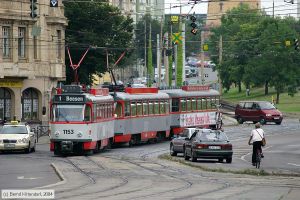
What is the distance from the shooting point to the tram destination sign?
156ft

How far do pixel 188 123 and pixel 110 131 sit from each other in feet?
43.7

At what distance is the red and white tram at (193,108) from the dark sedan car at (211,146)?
20665mm

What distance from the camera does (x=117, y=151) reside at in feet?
173

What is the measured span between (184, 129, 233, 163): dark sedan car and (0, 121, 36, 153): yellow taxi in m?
9.94

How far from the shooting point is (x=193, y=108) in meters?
66.9

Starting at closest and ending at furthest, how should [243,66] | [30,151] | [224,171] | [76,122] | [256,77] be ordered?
[224,171]
[76,122]
[30,151]
[256,77]
[243,66]

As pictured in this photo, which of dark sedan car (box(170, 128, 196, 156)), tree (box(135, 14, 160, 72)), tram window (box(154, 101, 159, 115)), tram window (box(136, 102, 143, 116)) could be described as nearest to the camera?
dark sedan car (box(170, 128, 196, 156))

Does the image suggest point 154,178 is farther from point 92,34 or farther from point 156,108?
point 92,34

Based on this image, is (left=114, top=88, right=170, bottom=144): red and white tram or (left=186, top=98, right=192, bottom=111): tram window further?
(left=186, top=98, right=192, bottom=111): tram window

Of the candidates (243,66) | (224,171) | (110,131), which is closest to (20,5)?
(110,131)

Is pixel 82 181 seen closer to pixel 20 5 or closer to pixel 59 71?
pixel 20 5

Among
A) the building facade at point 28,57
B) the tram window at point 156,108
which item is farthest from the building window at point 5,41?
the tram window at point 156,108

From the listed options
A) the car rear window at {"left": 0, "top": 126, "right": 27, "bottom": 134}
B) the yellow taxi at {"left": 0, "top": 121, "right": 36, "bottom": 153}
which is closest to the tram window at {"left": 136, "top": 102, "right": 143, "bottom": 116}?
the yellow taxi at {"left": 0, "top": 121, "right": 36, "bottom": 153}

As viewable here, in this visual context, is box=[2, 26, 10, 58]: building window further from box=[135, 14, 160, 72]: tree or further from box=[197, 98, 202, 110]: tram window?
box=[135, 14, 160, 72]: tree
